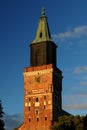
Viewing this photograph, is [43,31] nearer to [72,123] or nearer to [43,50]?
[43,50]

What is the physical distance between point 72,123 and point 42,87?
1318cm

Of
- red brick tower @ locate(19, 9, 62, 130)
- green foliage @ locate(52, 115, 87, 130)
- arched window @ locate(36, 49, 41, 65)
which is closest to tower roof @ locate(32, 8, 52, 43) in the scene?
red brick tower @ locate(19, 9, 62, 130)

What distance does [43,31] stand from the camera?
96250 mm

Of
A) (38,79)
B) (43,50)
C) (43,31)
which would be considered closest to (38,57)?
(43,50)

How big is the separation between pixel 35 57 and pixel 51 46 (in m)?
3.64

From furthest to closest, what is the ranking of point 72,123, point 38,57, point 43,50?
1. point 38,57
2. point 43,50
3. point 72,123

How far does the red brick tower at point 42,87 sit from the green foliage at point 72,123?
26.4 ft

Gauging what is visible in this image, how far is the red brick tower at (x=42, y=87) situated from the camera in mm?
91500

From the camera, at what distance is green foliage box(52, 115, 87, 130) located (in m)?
80.8

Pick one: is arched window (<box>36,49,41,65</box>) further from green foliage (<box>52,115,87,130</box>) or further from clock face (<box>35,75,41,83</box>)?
green foliage (<box>52,115,87,130</box>)

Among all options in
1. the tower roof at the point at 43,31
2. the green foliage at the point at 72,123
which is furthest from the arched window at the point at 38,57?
the green foliage at the point at 72,123

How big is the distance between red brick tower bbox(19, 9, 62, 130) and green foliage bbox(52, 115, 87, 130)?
26.4ft

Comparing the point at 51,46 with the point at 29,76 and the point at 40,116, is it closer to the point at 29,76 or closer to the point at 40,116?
the point at 29,76

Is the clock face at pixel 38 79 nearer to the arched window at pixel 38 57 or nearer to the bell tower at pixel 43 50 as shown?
the bell tower at pixel 43 50
